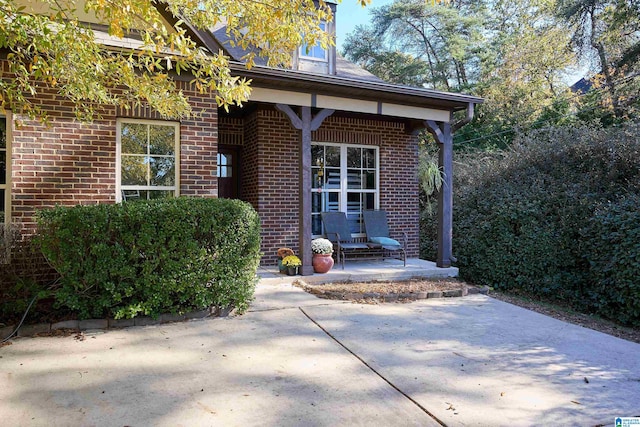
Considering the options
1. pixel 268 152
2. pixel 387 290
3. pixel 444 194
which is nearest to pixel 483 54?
pixel 444 194

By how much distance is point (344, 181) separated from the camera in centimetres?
860

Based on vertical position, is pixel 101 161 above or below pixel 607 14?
below

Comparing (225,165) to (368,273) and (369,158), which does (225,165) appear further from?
(368,273)

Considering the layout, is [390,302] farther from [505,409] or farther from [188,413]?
[188,413]

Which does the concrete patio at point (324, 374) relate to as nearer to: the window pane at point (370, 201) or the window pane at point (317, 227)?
the window pane at point (317, 227)

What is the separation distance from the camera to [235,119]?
28.0 ft

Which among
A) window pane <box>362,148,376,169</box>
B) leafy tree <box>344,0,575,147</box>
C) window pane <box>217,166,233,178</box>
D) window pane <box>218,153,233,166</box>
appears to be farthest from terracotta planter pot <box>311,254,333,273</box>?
leafy tree <box>344,0,575,147</box>

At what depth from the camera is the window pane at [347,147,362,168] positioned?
28.7 ft

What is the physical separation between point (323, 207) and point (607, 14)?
39.5 ft

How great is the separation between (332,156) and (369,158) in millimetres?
861

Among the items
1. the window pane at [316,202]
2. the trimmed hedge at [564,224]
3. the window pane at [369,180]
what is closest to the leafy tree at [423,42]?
the trimmed hedge at [564,224]

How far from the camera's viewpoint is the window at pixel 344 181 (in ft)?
27.8

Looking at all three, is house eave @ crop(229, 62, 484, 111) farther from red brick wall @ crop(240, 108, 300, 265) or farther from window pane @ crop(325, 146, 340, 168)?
window pane @ crop(325, 146, 340, 168)

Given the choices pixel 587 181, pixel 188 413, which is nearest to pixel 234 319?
pixel 188 413
